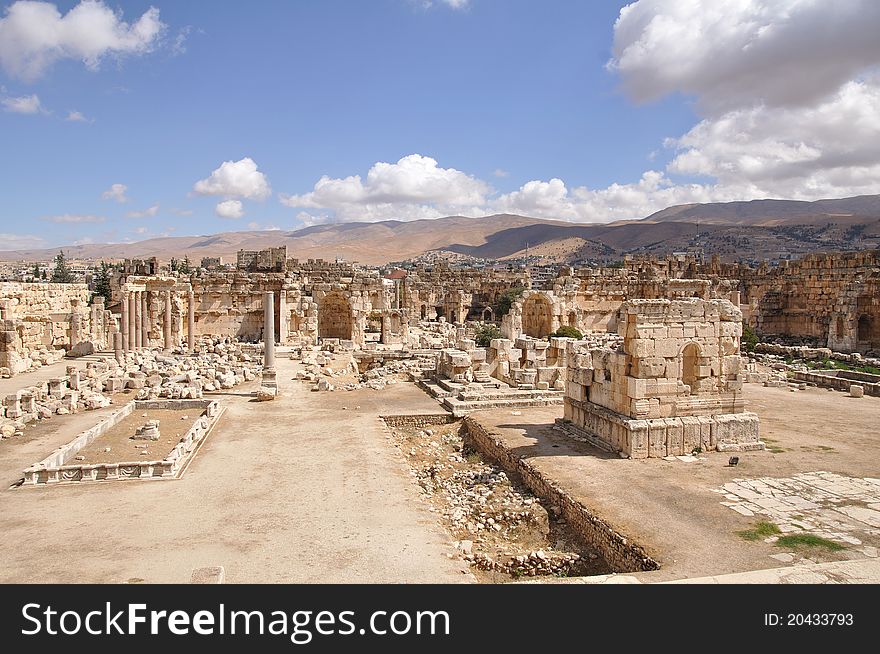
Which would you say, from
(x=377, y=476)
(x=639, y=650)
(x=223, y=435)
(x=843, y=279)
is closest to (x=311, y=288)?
(x=223, y=435)

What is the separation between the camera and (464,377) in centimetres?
2106

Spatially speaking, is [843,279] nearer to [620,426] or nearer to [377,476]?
[620,426]

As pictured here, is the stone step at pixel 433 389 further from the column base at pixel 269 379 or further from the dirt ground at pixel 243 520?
the column base at pixel 269 379

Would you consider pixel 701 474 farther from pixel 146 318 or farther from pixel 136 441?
pixel 146 318

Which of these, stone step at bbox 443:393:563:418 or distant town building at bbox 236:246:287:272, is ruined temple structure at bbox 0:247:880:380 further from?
stone step at bbox 443:393:563:418

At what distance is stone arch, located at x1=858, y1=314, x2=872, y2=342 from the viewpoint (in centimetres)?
2931

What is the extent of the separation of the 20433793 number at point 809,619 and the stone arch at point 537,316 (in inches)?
1112

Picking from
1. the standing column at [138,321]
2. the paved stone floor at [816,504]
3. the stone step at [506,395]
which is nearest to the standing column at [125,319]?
the standing column at [138,321]

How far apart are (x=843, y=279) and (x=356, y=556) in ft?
107

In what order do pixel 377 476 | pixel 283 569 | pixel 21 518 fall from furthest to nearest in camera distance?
pixel 377 476
pixel 21 518
pixel 283 569

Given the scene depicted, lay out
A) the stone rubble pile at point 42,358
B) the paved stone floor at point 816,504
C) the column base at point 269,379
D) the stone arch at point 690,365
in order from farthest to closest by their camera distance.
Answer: the stone rubble pile at point 42,358, the column base at point 269,379, the stone arch at point 690,365, the paved stone floor at point 816,504

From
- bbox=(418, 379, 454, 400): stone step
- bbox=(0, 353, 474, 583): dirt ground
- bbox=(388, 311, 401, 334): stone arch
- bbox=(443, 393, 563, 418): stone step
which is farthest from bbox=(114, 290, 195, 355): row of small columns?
bbox=(443, 393, 563, 418): stone step

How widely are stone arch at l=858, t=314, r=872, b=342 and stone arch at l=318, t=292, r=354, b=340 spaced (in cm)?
2585

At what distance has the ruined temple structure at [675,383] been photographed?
39.4 feet
